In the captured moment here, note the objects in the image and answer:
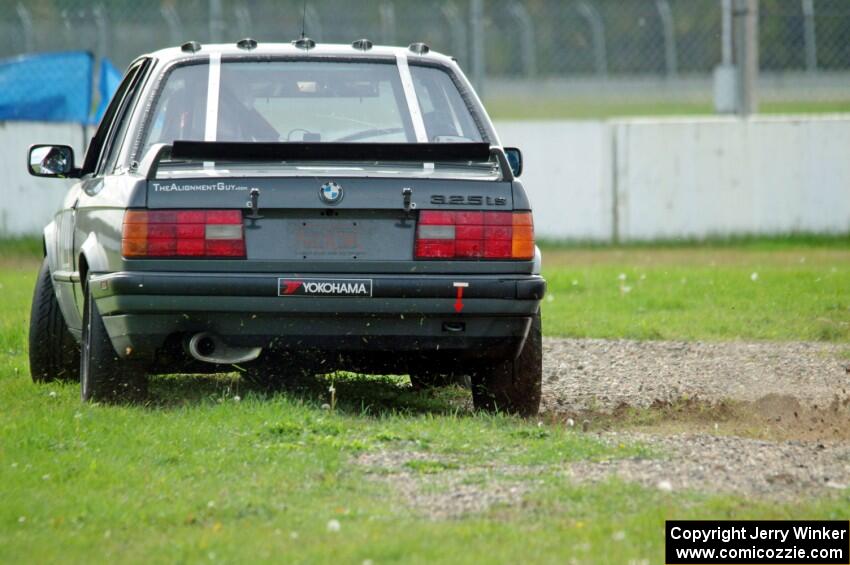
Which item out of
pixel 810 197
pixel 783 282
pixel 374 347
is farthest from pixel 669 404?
pixel 810 197

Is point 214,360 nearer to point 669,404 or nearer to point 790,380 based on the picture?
point 669,404

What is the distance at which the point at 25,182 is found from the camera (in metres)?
15.0

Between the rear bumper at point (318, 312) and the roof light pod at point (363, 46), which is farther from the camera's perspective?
the roof light pod at point (363, 46)

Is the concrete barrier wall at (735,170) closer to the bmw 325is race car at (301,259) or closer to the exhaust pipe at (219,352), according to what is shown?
the bmw 325is race car at (301,259)

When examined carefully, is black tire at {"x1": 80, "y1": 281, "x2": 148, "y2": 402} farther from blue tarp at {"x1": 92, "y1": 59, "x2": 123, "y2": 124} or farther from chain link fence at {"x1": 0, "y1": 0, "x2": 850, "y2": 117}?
blue tarp at {"x1": 92, "y1": 59, "x2": 123, "y2": 124}

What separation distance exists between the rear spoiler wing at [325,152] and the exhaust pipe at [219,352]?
0.69 m

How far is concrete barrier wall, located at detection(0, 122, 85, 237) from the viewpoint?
48.9 feet

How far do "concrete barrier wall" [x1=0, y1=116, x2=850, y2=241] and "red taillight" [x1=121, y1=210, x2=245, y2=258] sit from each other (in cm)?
964

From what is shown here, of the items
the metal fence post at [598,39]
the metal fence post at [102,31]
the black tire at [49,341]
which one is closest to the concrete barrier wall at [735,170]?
the metal fence post at [598,39]

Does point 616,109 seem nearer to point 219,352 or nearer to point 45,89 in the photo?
point 45,89

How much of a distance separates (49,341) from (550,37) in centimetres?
1416

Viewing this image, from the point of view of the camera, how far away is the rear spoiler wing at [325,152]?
19.2 ft

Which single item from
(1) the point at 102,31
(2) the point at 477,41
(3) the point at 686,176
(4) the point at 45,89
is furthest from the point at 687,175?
(4) the point at 45,89

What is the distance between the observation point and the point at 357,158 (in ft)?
19.6
